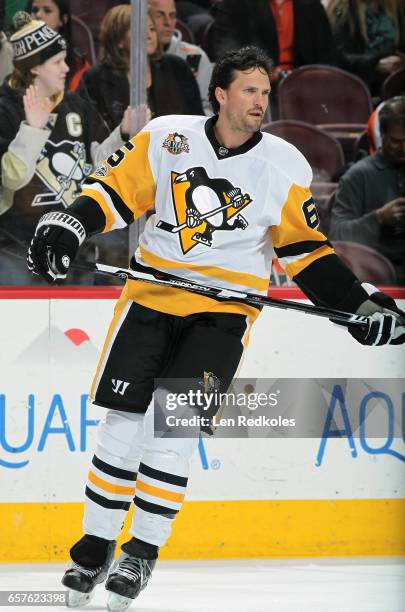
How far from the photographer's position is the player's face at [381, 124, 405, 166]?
3.84m

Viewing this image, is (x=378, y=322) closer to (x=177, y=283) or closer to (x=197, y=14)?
(x=177, y=283)

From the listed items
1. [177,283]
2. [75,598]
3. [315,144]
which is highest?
[315,144]

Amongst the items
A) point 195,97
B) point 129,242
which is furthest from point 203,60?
point 129,242

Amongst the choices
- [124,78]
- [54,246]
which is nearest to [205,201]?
[54,246]

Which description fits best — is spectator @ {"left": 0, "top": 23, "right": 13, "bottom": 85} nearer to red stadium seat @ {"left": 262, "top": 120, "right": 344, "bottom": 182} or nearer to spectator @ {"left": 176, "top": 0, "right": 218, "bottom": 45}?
spectator @ {"left": 176, "top": 0, "right": 218, "bottom": 45}

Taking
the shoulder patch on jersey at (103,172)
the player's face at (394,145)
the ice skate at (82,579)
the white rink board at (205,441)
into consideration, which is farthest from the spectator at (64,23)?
the ice skate at (82,579)

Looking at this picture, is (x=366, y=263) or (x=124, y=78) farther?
(x=366, y=263)

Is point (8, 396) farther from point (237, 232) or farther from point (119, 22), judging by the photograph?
point (119, 22)

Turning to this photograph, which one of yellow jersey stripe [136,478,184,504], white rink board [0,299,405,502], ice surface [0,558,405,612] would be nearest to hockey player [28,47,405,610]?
yellow jersey stripe [136,478,184,504]

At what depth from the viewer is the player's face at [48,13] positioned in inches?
141

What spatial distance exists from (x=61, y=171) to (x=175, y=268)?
0.94 metres

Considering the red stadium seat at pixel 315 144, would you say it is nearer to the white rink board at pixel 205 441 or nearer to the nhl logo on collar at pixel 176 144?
the white rink board at pixel 205 441

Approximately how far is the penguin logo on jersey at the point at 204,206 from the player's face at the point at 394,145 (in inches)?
51.0

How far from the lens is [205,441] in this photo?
131 inches
